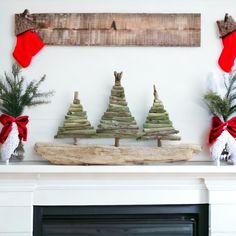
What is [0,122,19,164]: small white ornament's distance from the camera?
1.88 m

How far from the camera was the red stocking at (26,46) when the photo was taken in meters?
2.02

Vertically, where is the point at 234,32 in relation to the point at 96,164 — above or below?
above

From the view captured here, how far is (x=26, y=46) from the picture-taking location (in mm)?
2014

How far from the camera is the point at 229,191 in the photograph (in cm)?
195

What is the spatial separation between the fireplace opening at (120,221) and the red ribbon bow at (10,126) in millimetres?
356

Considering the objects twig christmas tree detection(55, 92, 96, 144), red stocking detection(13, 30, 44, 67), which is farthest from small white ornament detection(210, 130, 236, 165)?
red stocking detection(13, 30, 44, 67)

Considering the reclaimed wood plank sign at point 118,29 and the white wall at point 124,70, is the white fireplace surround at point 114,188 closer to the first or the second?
the white wall at point 124,70

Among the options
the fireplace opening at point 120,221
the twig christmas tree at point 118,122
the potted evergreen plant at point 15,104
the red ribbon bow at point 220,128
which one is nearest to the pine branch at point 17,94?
the potted evergreen plant at point 15,104

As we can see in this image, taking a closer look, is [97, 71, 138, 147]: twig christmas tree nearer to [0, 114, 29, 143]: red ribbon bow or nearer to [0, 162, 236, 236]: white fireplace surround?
[0, 162, 236, 236]: white fireplace surround

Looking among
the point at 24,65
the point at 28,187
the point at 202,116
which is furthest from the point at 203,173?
the point at 24,65

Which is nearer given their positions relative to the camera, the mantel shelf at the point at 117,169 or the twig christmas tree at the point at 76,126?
the mantel shelf at the point at 117,169

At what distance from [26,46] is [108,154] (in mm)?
678

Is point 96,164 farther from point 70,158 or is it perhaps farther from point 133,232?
point 133,232

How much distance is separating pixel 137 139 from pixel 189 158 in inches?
10.5
